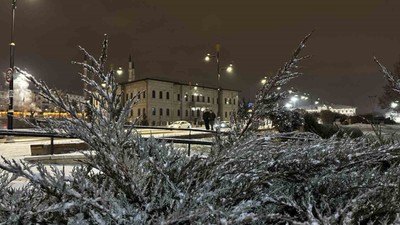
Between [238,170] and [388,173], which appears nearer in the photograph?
[238,170]

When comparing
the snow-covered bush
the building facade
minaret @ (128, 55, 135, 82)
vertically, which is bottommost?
the snow-covered bush

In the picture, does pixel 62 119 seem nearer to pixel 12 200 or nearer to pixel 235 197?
pixel 12 200

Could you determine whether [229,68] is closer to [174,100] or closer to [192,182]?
[192,182]

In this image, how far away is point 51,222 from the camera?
1.49m

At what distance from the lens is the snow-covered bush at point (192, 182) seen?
1409mm

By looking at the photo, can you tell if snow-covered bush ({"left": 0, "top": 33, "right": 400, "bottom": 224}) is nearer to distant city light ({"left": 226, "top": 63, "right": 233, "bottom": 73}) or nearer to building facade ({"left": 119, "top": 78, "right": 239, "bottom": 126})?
distant city light ({"left": 226, "top": 63, "right": 233, "bottom": 73})

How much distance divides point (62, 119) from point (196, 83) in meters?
91.1

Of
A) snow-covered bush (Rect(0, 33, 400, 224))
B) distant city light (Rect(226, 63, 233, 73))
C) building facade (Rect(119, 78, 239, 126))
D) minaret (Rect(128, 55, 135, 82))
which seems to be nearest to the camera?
snow-covered bush (Rect(0, 33, 400, 224))

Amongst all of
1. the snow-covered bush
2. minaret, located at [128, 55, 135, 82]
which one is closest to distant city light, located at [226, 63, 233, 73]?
the snow-covered bush

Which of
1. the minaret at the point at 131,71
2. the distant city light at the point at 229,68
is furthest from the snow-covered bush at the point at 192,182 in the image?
the minaret at the point at 131,71

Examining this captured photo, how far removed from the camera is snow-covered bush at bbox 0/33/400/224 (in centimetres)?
141

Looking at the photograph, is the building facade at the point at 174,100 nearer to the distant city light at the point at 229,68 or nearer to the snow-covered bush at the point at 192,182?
the distant city light at the point at 229,68

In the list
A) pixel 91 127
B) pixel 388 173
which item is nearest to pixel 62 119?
pixel 91 127

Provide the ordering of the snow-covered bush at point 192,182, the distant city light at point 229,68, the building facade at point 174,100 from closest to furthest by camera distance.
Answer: the snow-covered bush at point 192,182 < the distant city light at point 229,68 < the building facade at point 174,100
